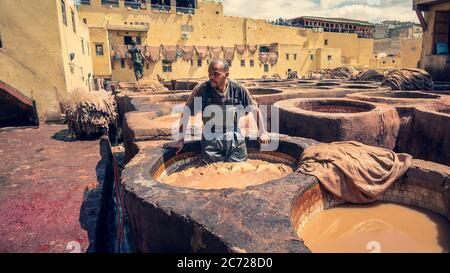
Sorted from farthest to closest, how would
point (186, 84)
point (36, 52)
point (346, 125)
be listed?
point (186, 84)
point (36, 52)
point (346, 125)

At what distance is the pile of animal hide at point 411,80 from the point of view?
930cm

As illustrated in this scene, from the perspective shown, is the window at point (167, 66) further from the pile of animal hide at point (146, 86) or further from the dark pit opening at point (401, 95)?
the dark pit opening at point (401, 95)

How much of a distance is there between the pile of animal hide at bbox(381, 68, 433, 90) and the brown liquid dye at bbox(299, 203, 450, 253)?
7.49 meters

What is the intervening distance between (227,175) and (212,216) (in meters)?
1.65

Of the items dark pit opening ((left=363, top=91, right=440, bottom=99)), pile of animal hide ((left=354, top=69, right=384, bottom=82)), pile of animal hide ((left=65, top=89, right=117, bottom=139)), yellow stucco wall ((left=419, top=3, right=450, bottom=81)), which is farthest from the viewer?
pile of animal hide ((left=354, top=69, right=384, bottom=82))

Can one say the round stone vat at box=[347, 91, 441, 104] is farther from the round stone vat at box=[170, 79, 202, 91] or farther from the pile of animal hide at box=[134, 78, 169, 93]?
the pile of animal hide at box=[134, 78, 169, 93]

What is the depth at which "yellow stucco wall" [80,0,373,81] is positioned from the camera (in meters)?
29.9

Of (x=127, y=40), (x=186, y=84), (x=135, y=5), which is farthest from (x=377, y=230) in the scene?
(x=135, y=5)

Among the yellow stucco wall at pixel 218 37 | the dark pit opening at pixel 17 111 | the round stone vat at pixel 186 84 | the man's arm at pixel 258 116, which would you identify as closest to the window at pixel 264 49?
the yellow stucco wall at pixel 218 37

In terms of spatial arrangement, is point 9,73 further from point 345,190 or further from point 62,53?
point 345,190

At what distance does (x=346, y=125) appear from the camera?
505cm

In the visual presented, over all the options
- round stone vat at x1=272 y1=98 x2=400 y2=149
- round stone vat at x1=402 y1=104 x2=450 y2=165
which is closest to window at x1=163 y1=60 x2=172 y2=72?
round stone vat at x1=272 y1=98 x2=400 y2=149

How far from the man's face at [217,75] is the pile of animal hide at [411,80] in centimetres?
778

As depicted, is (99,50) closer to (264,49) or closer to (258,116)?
(264,49)
